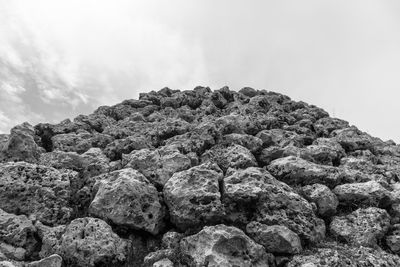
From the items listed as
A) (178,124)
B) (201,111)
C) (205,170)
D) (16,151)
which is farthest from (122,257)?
(201,111)

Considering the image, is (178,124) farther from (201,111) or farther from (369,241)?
(369,241)

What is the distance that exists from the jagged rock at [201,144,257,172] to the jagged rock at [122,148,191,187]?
5.14 ft

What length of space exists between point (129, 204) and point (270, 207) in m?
5.53

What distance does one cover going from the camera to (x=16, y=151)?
17.8 metres

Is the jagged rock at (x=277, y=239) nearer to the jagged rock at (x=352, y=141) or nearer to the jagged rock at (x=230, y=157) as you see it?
the jagged rock at (x=230, y=157)

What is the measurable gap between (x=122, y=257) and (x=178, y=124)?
10.8 m

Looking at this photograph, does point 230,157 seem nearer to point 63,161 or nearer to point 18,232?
point 63,161

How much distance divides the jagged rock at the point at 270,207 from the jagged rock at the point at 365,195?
2103mm

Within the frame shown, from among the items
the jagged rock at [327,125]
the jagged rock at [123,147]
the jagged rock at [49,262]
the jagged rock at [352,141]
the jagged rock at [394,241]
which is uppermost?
the jagged rock at [327,125]

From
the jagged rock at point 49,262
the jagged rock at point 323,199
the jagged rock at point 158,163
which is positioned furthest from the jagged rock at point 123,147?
the jagged rock at point 323,199

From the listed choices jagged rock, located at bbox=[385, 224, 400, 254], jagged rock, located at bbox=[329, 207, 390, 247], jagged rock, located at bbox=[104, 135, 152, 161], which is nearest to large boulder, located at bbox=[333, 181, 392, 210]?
jagged rock, located at bbox=[329, 207, 390, 247]

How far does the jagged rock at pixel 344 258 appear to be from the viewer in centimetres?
1249

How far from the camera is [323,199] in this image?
15562 mm

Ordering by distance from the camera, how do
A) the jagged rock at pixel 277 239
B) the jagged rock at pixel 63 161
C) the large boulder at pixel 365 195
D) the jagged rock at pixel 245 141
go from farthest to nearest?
the jagged rock at pixel 245 141 → the jagged rock at pixel 63 161 → the large boulder at pixel 365 195 → the jagged rock at pixel 277 239
